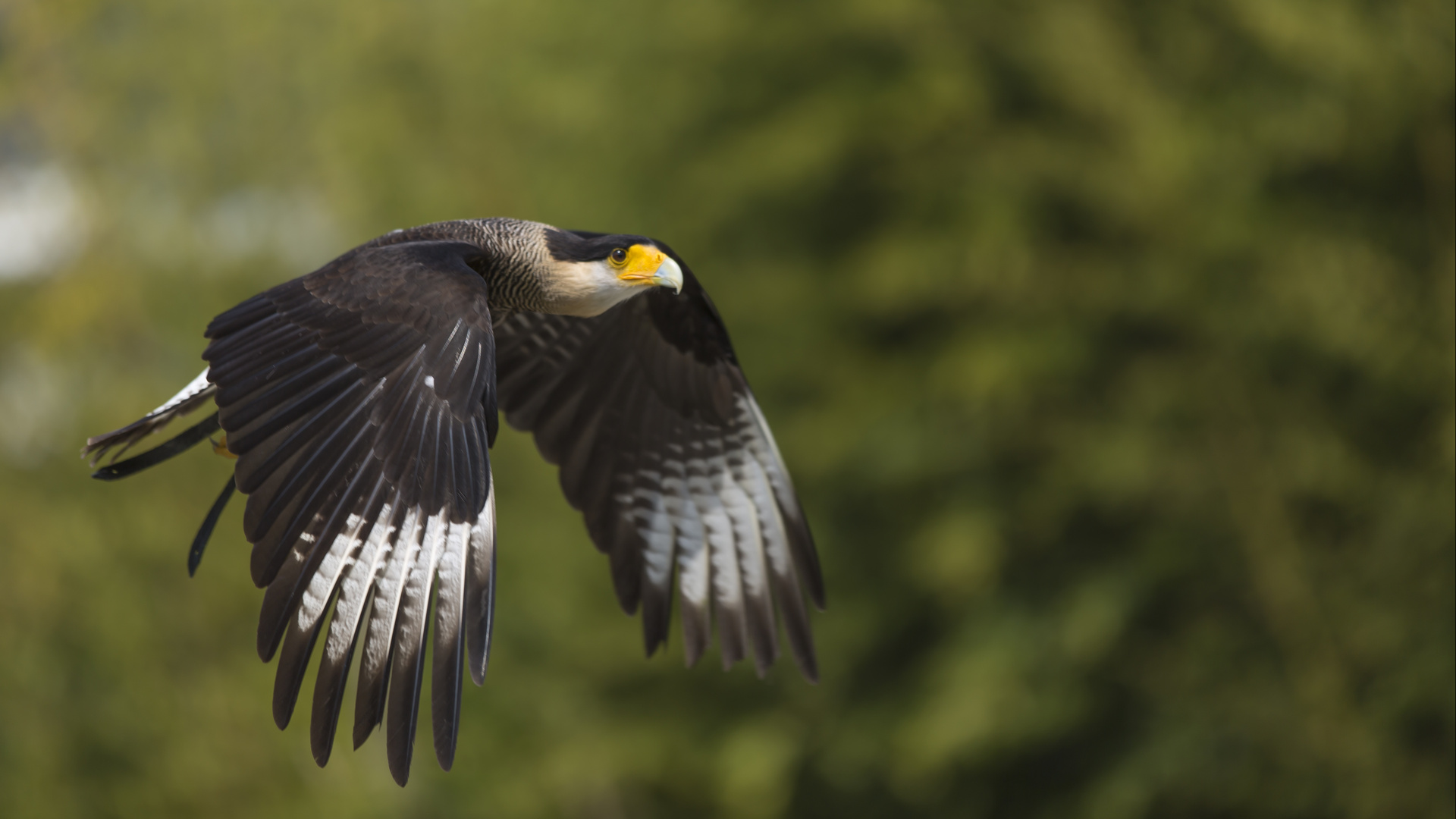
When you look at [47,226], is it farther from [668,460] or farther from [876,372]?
[668,460]

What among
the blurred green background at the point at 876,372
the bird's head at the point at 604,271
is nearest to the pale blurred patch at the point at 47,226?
the blurred green background at the point at 876,372

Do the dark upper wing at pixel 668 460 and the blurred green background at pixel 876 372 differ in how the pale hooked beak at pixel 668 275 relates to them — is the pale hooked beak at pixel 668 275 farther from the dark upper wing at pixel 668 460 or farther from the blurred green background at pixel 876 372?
the blurred green background at pixel 876 372

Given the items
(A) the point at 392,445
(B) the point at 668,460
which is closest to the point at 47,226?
(B) the point at 668,460

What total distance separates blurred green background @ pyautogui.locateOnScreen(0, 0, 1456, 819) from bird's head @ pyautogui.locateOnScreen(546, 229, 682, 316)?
3.40 meters

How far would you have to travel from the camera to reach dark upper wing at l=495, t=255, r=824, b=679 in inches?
138

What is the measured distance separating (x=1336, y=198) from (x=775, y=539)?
A: 11.4 ft

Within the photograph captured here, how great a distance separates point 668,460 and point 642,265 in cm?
83

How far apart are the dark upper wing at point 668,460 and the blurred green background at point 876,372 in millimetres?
2902

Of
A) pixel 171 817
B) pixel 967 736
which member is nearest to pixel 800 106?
pixel 967 736

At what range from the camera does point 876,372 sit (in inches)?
274

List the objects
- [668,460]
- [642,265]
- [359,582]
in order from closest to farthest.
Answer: [359,582] → [642,265] → [668,460]

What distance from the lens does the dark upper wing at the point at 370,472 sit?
2145mm

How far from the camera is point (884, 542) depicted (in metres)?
7.07

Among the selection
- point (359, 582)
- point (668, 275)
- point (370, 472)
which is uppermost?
point (668, 275)
